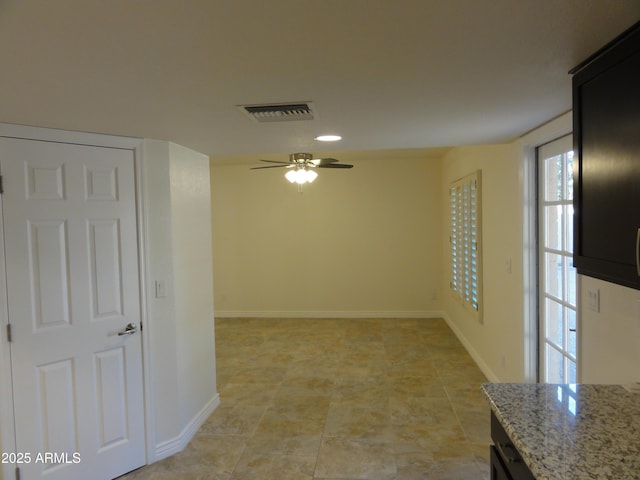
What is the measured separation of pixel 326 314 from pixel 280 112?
15.9 feet

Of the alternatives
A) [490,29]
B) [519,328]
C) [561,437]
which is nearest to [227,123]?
[490,29]

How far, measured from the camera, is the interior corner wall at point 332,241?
20.5ft

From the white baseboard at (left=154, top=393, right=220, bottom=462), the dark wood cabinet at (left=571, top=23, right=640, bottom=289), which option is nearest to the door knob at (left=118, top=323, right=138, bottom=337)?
the white baseboard at (left=154, top=393, right=220, bottom=462)

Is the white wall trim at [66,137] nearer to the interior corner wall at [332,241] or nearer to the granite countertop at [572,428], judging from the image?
the granite countertop at [572,428]

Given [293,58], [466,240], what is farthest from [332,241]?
[293,58]

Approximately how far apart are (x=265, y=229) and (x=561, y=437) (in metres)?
5.58

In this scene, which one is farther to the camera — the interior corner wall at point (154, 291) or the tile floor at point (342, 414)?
the interior corner wall at point (154, 291)

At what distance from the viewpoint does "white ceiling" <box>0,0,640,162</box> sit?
1.07m

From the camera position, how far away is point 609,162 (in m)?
1.28

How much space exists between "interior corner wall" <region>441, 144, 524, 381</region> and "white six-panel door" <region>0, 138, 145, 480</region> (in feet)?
8.88

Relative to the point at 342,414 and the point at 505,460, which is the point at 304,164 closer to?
the point at 342,414

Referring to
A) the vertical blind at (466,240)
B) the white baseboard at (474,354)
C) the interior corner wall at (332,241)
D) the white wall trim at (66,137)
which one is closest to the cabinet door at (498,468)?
the white baseboard at (474,354)

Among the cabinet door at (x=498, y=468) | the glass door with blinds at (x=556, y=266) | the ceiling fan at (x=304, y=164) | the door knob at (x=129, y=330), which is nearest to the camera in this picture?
the cabinet door at (x=498, y=468)

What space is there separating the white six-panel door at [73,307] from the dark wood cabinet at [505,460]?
7.05 feet
